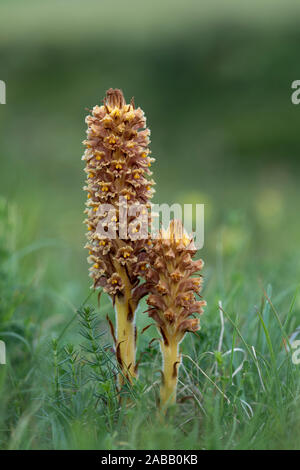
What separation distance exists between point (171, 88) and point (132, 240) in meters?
9.36

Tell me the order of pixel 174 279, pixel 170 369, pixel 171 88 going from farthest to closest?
pixel 171 88
pixel 170 369
pixel 174 279

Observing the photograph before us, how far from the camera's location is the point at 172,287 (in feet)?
8.05

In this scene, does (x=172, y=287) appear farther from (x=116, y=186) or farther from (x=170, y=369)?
(x=116, y=186)

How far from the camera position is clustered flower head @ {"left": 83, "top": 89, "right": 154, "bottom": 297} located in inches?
96.3

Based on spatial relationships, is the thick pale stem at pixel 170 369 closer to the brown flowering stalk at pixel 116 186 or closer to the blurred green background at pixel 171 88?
the brown flowering stalk at pixel 116 186

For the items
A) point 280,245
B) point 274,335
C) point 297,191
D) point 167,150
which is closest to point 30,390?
point 274,335

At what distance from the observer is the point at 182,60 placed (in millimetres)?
11445

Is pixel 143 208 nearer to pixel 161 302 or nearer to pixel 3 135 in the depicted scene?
pixel 161 302

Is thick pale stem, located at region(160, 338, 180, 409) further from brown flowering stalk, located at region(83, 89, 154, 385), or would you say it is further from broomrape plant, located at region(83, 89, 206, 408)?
brown flowering stalk, located at region(83, 89, 154, 385)

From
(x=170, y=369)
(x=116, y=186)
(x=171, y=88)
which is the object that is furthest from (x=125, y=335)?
(x=171, y=88)

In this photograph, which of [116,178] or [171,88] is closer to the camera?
[116,178]

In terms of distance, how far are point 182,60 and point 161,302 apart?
9802 mm

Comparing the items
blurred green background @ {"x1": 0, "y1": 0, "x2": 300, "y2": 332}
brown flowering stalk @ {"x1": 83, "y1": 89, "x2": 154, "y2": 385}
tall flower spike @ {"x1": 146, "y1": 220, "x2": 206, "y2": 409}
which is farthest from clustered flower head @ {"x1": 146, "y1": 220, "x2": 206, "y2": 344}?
blurred green background @ {"x1": 0, "y1": 0, "x2": 300, "y2": 332}

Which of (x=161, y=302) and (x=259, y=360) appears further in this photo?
(x=259, y=360)
